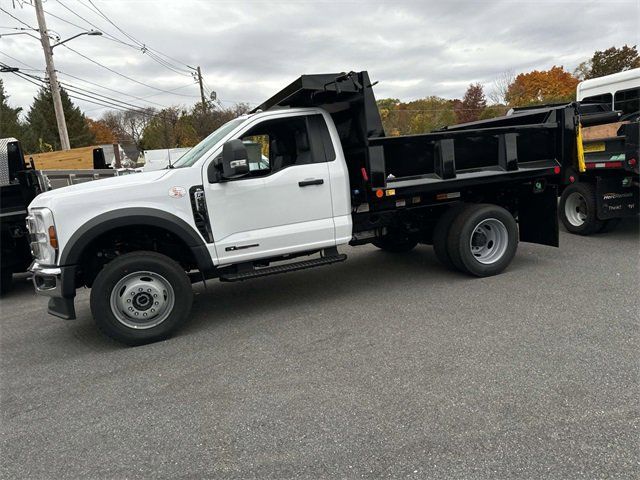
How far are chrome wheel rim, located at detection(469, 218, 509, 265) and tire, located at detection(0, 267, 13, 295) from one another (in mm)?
7123

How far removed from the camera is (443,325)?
4.52 m

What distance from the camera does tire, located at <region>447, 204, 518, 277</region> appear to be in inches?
234

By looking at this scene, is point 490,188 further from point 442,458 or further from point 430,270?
point 442,458

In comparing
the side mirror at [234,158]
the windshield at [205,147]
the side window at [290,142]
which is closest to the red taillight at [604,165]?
the side window at [290,142]

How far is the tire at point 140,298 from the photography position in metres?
4.53

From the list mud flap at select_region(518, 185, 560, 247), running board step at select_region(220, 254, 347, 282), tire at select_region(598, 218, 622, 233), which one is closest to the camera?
running board step at select_region(220, 254, 347, 282)

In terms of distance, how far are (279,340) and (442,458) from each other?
7.24ft

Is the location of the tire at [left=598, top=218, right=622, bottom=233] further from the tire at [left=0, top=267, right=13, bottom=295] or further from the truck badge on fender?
the tire at [left=0, top=267, right=13, bottom=295]

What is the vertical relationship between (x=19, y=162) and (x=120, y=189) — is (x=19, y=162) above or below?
above

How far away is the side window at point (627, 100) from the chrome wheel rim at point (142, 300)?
9.53 m

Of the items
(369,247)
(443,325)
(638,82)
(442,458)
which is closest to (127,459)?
(442,458)

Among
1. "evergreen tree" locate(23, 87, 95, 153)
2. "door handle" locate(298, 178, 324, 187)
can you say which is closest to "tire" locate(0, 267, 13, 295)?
"door handle" locate(298, 178, 324, 187)

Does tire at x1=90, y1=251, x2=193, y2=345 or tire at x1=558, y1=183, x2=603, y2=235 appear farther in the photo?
tire at x1=558, y1=183, x2=603, y2=235

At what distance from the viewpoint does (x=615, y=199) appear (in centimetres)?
755
